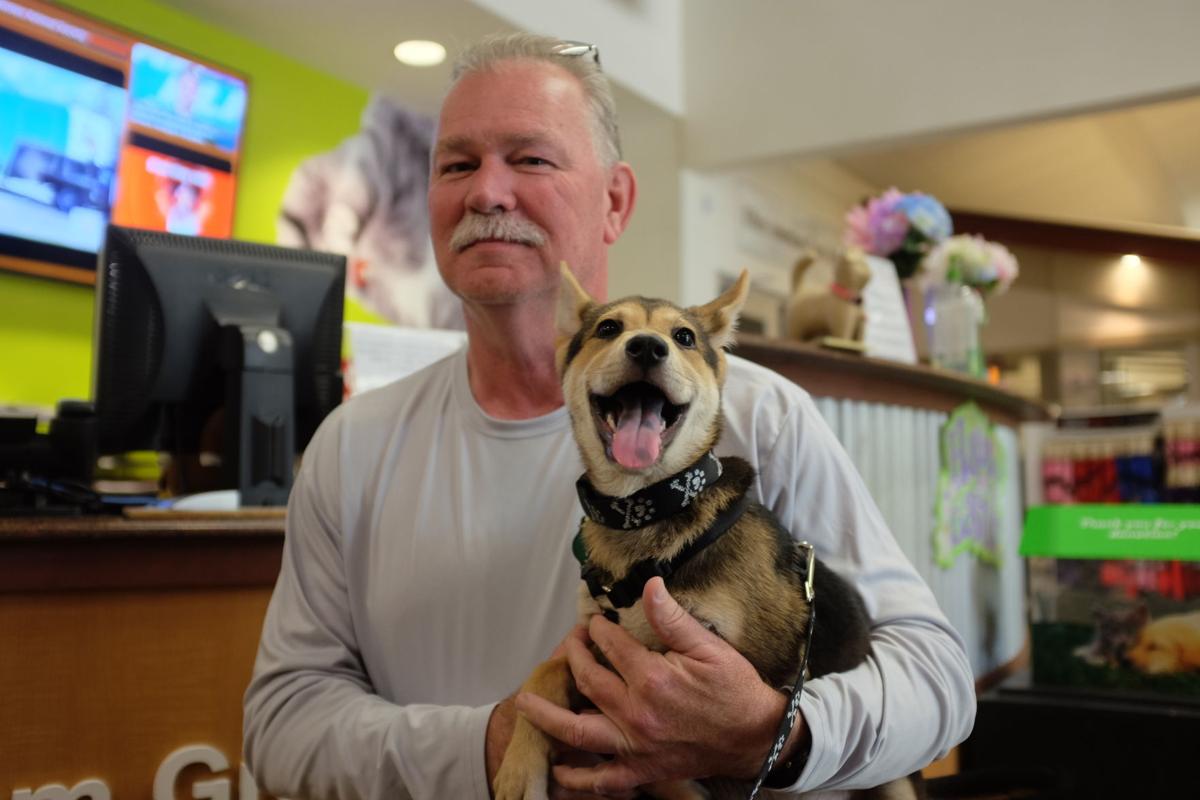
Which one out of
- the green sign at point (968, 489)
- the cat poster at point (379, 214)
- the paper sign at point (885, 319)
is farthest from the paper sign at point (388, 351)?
the cat poster at point (379, 214)

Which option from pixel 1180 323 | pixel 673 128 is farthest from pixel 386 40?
pixel 1180 323

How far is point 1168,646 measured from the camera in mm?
2168

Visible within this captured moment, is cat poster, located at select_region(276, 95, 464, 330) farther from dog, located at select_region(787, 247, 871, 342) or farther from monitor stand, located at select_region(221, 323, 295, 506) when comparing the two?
monitor stand, located at select_region(221, 323, 295, 506)

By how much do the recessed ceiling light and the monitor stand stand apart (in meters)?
2.90

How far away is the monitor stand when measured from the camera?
6.63ft

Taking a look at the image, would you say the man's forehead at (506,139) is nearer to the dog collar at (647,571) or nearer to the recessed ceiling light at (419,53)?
the dog collar at (647,571)

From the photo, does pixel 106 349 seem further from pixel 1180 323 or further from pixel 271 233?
pixel 1180 323

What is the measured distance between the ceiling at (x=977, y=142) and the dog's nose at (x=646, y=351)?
3.49 m

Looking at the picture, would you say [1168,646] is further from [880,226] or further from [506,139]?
[506,139]

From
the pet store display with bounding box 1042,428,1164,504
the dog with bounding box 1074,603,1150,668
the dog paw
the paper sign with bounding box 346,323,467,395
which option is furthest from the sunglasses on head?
the pet store display with bounding box 1042,428,1164,504

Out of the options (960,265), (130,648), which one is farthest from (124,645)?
(960,265)

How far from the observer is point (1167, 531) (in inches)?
79.4

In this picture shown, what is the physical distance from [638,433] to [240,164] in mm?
A: 3752

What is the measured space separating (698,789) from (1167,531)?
1.36 meters
